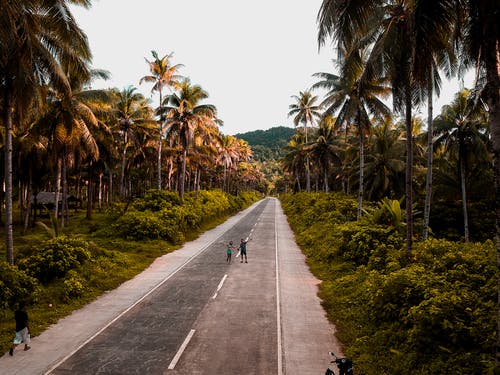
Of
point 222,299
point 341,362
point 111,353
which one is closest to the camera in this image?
point 341,362

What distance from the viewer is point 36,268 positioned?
14281mm

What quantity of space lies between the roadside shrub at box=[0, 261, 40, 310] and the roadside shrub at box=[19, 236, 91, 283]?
1.60m

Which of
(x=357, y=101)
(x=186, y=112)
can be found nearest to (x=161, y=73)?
(x=186, y=112)

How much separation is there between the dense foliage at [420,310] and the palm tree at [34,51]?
13037 mm

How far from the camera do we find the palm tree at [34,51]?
11.7 metres

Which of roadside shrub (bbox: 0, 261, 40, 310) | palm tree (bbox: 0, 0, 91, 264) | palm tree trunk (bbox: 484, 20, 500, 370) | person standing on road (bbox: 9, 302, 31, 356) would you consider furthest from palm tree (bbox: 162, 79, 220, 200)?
palm tree trunk (bbox: 484, 20, 500, 370)

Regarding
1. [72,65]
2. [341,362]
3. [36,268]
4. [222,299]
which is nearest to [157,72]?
[72,65]

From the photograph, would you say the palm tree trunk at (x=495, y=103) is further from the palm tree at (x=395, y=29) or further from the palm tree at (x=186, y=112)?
the palm tree at (x=186, y=112)

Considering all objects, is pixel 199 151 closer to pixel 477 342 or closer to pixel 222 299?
pixel 222 299

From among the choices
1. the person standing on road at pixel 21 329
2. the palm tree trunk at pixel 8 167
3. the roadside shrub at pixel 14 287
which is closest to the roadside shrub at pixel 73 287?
the roadside shrub at pixel 14 287

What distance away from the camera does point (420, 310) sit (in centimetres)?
845

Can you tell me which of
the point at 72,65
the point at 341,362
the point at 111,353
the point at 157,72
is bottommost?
the point at 111,353

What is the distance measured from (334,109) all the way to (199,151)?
22.8 meters

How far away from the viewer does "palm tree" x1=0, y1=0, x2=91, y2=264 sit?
1166 centimetres
